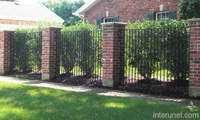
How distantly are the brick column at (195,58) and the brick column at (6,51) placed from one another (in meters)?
9.22

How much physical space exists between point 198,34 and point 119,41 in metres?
2.79

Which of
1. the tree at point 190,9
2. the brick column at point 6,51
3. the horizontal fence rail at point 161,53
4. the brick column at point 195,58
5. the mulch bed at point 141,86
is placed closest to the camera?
the brick column at point 195,58

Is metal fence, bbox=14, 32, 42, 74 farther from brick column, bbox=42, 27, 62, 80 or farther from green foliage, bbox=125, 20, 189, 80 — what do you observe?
green foliage, bbox=125, 20, 189, 80

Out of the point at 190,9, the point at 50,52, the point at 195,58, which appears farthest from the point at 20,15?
the point at 195,58

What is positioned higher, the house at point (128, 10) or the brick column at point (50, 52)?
the house at point (128, 10)

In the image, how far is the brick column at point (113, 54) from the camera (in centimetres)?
930

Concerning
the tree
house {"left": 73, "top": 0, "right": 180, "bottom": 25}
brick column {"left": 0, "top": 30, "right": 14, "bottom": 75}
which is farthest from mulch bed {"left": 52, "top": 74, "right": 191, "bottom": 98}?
house {"left": 73, "top": 0, "right": 180, "bottom": 25}

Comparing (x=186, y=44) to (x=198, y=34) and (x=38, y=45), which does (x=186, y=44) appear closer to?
(x=198, y=34)

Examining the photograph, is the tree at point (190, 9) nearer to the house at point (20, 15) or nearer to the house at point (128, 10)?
the house at point (128, 10)

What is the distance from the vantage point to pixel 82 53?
35.7ft

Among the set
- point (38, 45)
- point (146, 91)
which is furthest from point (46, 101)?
point (38, 45)

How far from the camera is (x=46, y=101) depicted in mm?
6652

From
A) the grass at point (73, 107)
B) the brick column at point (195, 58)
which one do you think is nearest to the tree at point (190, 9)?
the brick column at point (195, 58)

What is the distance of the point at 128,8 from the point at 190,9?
28.6ft
